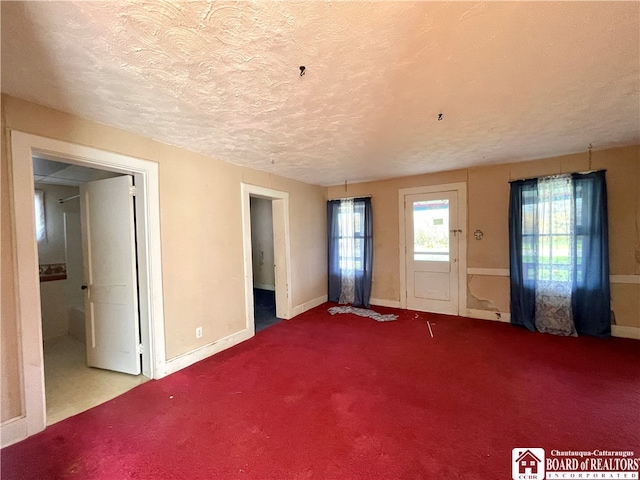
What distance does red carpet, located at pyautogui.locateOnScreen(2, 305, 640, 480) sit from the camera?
1.56 meters

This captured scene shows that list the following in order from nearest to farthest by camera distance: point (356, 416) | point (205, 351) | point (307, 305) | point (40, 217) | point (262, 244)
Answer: point (356, 416), point (205, 351), point (40, 217), point (307, 305), point (262, 244)

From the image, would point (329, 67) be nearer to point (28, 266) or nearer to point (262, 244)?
point (28, 266)

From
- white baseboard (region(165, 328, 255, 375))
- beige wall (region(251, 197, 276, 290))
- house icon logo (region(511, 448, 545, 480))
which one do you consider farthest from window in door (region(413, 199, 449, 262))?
beige wall (region(251, 197, 276, 290))

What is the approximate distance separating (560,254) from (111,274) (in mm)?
5363

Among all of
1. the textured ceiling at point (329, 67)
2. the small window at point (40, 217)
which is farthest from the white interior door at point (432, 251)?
the small window at point (40, 217)

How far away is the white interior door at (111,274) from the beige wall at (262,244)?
379 cm

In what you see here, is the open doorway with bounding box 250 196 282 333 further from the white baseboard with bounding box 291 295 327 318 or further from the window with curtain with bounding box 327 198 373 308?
the window with curtain with bounding box 327 198 373 308

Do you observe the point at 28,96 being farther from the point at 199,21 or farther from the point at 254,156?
the point at 254,156

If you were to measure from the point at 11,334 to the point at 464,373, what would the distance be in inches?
144

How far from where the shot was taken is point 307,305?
188 inches

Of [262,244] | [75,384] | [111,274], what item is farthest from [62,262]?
[262,244]

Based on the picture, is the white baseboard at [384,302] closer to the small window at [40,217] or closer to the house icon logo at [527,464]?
the house icon logo at [527,464]

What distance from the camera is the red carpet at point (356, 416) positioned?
1.56 meters

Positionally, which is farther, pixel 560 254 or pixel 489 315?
pixel 489 315
